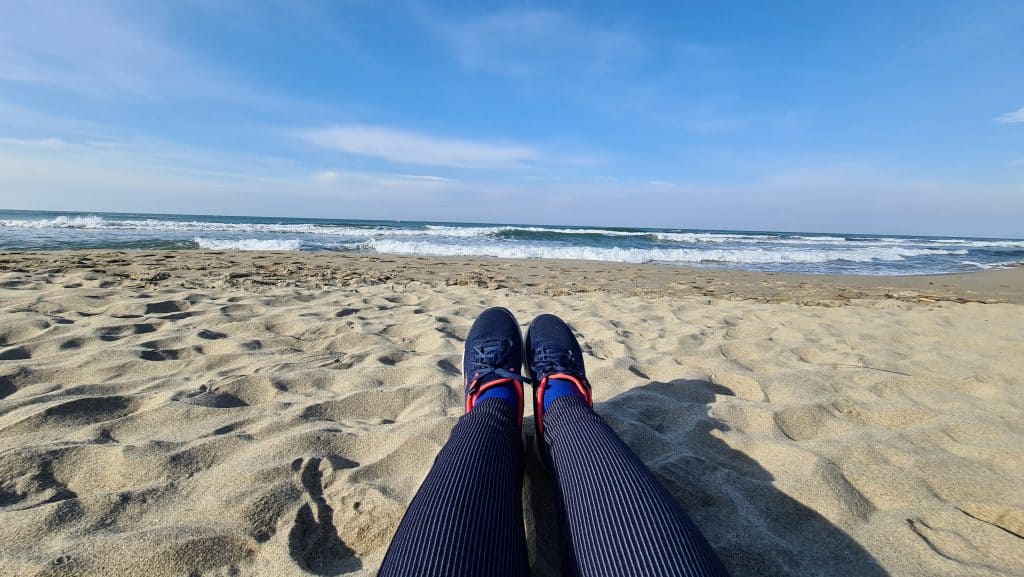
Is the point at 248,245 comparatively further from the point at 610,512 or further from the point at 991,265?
the point at 991,265

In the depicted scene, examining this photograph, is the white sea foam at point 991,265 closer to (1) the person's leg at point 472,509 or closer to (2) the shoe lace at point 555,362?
(2) the shoe lace at point 555,362

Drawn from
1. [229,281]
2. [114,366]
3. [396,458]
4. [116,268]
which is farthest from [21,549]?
[116,268]

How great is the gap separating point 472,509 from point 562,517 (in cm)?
20

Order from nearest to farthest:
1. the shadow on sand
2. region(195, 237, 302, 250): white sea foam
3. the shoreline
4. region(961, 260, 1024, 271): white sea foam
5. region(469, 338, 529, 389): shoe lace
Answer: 1. the shadow on sand
2. region(469, 338, 529, 389): shoe lace
3. the shoreline
4. region(195, 237, 302, 250): white sea foam
5. region(961, 260, 1024, 271): white sea foam

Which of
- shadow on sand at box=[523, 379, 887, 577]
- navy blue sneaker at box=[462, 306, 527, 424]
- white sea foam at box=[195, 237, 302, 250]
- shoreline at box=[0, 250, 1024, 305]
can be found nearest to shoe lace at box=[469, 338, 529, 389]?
navy blue sneaker at box=[462, 306, 527, 424]

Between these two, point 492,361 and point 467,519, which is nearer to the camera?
point 467,519

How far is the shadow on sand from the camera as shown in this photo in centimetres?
95

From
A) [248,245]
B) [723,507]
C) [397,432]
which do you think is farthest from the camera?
[248,245]

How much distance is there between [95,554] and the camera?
0.85 metres

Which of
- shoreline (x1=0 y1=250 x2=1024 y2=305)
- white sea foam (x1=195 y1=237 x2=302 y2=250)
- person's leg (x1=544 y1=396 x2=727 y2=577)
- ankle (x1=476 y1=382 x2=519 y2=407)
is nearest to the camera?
person's leg (x1=544 y1=396 x2=727 y2=577)

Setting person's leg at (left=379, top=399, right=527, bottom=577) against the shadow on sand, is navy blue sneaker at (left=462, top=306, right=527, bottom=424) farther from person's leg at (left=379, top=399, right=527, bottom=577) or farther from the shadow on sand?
person's leg at (left=379, top=399, right=527, bottom=577)

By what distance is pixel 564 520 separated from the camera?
89cm

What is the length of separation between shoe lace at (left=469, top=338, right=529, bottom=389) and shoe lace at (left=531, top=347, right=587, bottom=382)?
106 millimetres

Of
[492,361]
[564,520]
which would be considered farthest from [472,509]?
[492,361]
